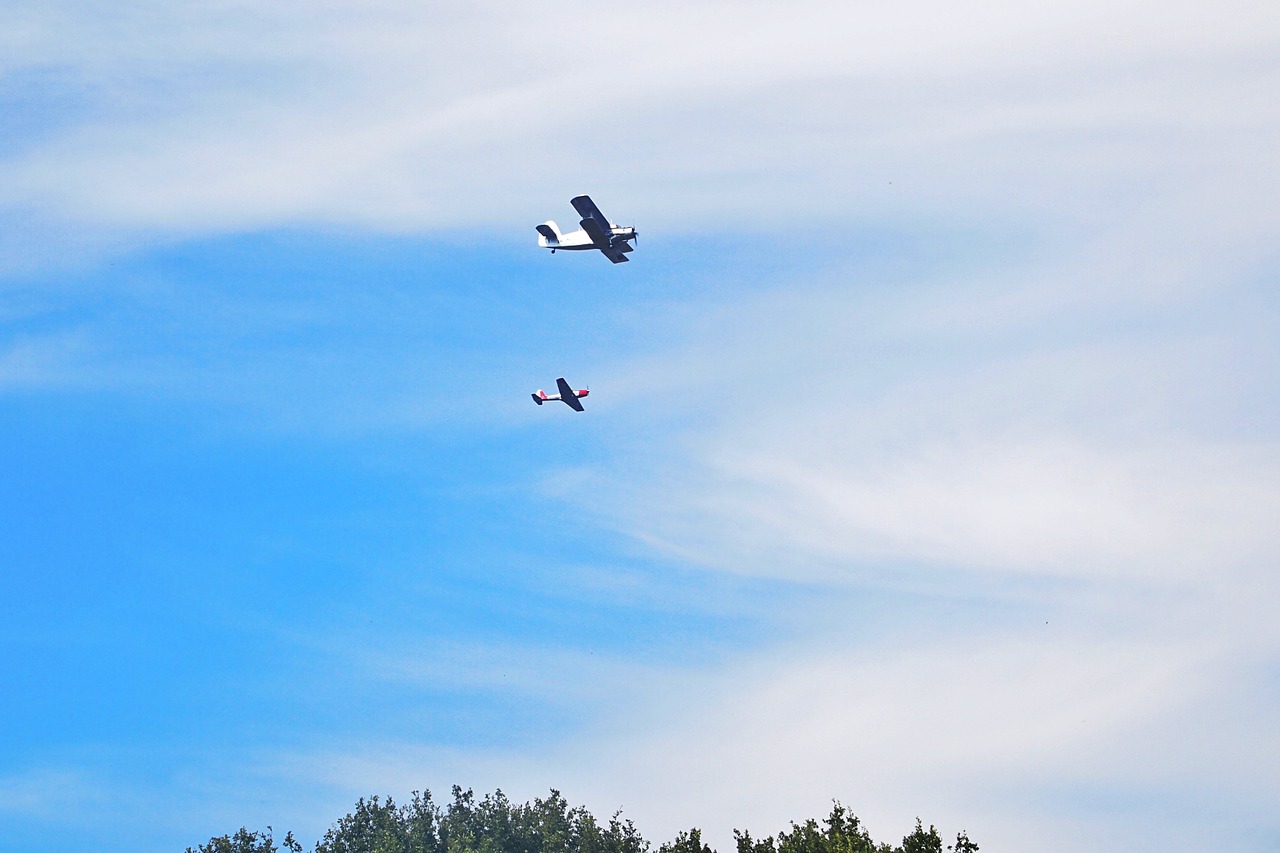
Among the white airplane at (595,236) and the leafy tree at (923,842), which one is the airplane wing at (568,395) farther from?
the leafy tree at (923,842)

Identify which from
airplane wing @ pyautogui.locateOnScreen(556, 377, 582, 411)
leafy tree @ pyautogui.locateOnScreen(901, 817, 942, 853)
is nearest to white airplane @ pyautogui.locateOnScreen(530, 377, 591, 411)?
airplane wing @ pyautogui.locateOnScreen(556, 377, 582, 411)

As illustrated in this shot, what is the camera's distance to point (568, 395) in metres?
114

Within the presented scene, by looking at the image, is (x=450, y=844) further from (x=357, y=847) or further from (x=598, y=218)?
(x=598, y=218)

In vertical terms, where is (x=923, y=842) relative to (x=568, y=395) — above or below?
below

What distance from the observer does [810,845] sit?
325ft

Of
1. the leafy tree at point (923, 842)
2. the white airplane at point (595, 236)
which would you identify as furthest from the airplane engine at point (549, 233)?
the leafy tree at point (923, 842)

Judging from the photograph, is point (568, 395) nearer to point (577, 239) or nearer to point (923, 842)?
point (577, 239)

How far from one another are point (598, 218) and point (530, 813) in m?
54.5

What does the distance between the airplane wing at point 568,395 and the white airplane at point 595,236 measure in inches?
386

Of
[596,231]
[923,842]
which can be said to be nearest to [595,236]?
[596,231]

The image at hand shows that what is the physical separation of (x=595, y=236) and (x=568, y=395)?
13.6 metres

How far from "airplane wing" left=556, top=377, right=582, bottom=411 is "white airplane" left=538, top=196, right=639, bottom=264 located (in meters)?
9.81

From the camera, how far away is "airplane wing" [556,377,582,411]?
113062 mm

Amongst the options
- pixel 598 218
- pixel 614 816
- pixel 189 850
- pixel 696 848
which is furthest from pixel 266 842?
pixel 598 218
